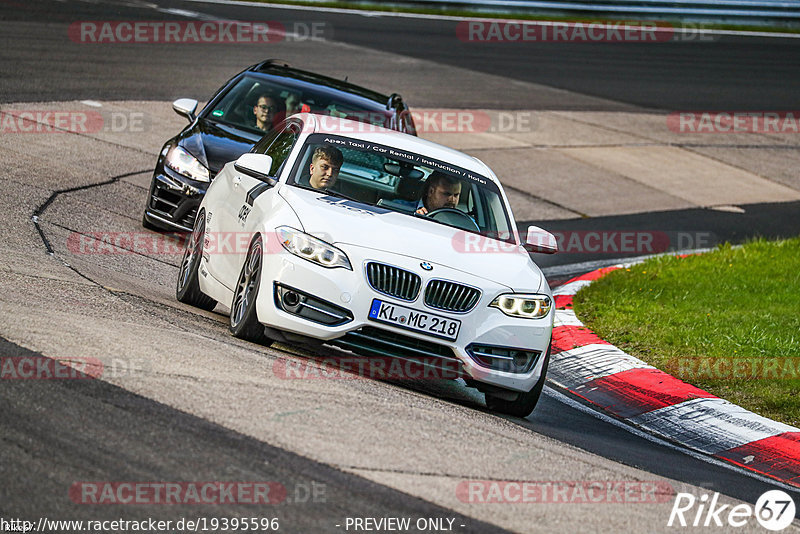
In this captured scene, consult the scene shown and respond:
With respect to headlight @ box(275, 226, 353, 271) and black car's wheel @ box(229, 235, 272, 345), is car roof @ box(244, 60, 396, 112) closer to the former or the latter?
black car's wheel @ box(229, 235, 272, 345)

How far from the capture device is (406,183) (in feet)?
27.4

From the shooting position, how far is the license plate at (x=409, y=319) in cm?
694

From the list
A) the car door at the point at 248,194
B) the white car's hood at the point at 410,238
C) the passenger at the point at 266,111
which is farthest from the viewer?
the passenger at the point at 266,111

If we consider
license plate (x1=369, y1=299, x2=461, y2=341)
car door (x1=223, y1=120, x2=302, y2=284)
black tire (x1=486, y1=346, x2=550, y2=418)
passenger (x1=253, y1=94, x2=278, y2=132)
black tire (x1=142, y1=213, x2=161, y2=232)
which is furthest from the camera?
passenger (x1=253, y1=94, x2=278, y2=132)

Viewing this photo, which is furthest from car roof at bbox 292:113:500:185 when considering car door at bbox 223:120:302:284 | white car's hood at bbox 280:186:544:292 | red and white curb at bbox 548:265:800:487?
red and white curb at bbox 548:265:800:487

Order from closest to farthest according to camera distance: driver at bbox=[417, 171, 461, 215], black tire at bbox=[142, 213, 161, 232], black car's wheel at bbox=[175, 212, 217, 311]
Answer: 1. driver at bbox=[417, 171, 461, 215]
2. black car's wheel at bbox=[175, 212, 217, 311]
3. black tire at bbox=[142, 213, 161, 232]

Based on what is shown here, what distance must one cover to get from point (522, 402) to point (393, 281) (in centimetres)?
123

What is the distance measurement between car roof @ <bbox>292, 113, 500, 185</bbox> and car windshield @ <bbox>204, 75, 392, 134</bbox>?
272 cm

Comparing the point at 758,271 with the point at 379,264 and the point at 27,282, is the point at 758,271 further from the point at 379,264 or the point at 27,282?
the point at 27,282

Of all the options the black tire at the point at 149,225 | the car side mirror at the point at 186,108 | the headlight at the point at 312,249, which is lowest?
the black tire at the point at 149,225

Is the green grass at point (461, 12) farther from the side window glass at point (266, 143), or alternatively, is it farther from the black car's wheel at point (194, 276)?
the black car's wheel at point (194, 276)

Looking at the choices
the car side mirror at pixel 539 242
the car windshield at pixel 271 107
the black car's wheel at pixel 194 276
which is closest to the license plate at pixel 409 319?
the car side mirror at pixel 539 242

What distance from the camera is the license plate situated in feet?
22.8

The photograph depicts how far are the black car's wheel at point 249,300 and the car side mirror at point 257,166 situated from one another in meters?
0.63
